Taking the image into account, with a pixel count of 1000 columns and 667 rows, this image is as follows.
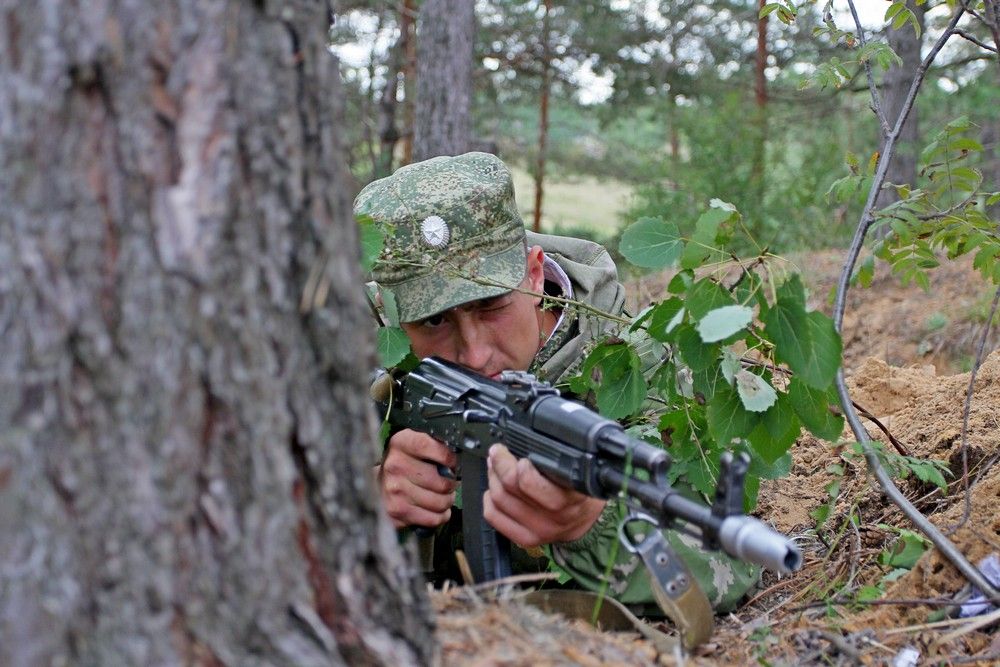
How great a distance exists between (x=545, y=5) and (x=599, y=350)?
1101cm

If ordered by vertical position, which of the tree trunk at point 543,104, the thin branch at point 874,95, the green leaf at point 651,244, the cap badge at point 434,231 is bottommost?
the tree trunk at point 543,104

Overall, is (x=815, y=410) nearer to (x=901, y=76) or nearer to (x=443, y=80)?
(x=443, y=80)

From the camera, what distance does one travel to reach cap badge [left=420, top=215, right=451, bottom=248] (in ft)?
9.46

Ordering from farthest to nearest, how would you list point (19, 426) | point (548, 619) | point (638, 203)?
point (638, 203)
point (548, 619)
point (19, 426)

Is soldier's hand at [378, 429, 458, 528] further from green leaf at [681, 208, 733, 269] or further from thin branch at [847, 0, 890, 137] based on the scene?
thin branch at [847, 0, 890, 137]

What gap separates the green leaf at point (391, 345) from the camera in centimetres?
269

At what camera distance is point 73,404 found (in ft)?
4.04

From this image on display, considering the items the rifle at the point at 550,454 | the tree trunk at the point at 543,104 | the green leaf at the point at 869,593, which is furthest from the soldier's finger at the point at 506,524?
the tree trunk at the point at 543,104

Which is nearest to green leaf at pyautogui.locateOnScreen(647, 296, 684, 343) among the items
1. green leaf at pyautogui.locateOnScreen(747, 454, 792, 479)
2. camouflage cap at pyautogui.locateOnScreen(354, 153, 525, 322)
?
green leaf at pyautogui.locateOnScreen(747, 454, 792, 479)

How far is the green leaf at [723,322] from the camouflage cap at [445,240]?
89 centimetres

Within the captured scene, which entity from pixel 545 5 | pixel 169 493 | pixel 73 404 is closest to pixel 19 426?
pixel 73 404

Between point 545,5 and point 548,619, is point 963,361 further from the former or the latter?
point 545,5

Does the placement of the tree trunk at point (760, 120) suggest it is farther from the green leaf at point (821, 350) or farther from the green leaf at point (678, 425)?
the green leaf at point (821, 350)

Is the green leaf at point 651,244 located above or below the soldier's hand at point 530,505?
above
